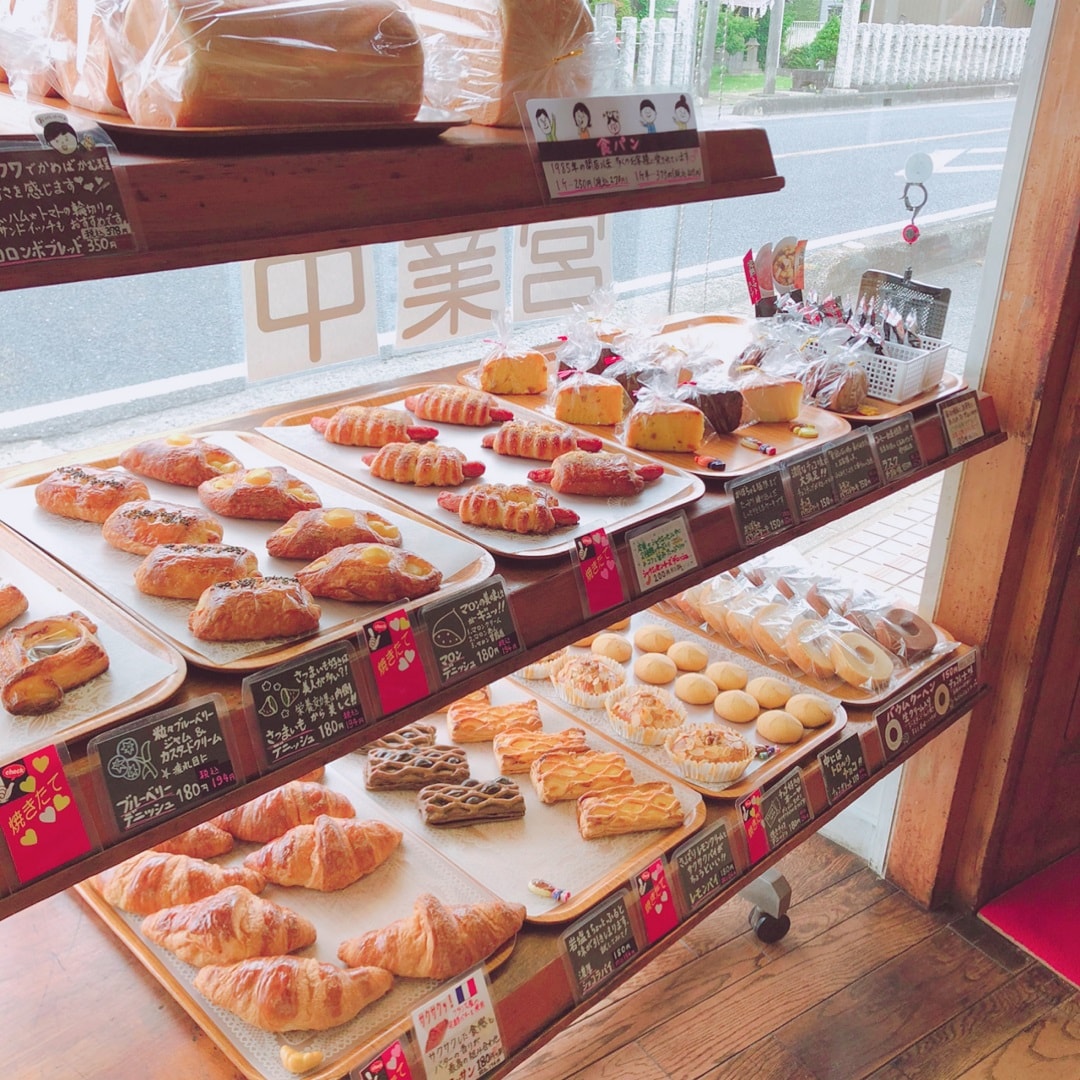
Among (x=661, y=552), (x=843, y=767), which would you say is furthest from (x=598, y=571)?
(x=843, y=767)

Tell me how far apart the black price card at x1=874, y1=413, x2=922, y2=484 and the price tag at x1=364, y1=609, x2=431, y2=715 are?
3.03ft

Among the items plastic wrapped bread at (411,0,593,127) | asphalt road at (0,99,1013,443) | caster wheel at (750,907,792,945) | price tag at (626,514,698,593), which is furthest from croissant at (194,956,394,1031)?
caster wheel at (750,907,792,945)

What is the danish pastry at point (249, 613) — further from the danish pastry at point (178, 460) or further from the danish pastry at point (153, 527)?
the danish pastry at point (178, 460)

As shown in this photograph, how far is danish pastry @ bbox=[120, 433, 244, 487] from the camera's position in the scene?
4.94 feet

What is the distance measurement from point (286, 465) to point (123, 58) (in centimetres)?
73

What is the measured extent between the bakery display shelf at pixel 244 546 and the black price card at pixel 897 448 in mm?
749

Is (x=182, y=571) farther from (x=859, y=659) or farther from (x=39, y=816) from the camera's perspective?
(x=859, y=659)

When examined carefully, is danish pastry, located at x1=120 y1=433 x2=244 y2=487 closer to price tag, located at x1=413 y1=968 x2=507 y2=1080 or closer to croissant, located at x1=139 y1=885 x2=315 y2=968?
croissant, located at x1=139 y1=885 x2=315 y2=968

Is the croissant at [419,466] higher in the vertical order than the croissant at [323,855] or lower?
higher

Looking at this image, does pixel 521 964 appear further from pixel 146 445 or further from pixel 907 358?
pixel 907 358

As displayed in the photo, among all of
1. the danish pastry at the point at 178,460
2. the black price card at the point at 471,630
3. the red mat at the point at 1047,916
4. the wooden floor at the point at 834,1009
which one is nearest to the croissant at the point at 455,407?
the danish pastry at the point at 178,460

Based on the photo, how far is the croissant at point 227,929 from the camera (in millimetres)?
1334

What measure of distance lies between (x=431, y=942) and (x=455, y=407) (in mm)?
840

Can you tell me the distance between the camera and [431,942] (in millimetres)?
1355
